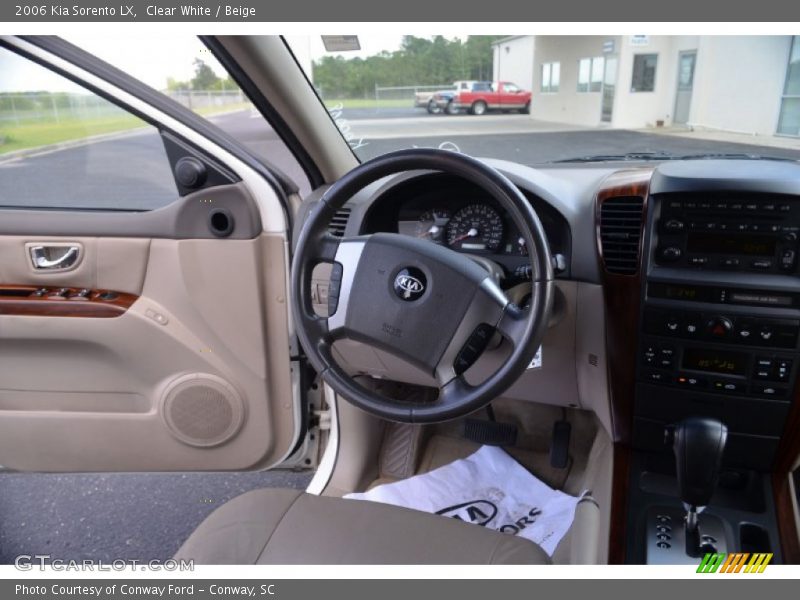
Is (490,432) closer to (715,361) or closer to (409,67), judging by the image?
(715,361)

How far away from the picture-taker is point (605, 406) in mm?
1805

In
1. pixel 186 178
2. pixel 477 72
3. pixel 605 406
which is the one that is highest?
pixel 477 72

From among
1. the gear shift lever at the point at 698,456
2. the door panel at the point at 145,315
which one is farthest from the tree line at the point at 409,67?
the gear shift lever at the point at 698,456

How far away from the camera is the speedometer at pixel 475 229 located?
1827 mm

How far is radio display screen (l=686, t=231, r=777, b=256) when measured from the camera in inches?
57.7

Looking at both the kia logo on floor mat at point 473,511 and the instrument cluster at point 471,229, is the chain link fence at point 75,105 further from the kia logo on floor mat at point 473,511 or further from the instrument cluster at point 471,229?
the kia logo on floor mat at point 473,511

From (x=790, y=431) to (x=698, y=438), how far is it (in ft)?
1.07

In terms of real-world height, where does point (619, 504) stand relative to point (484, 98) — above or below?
below

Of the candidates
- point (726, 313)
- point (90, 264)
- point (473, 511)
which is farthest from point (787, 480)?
point (90, 264)

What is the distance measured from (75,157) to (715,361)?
2060 millimetres

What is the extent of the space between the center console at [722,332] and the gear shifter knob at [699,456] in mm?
93

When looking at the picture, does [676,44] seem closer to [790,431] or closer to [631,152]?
[631,152]

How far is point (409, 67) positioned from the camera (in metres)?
1.81

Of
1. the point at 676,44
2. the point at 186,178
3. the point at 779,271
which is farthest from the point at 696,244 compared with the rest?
the point at 186,178
